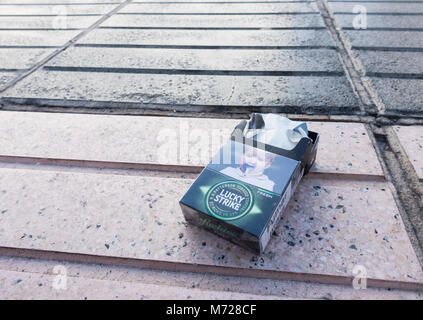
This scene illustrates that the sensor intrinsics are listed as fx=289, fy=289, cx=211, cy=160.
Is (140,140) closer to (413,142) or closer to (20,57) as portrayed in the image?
(413,142)

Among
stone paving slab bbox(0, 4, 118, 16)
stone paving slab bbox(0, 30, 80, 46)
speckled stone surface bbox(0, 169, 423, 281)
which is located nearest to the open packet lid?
speckled stone surface bbox(0, 169, 423, 281)

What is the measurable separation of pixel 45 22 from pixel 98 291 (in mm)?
2402

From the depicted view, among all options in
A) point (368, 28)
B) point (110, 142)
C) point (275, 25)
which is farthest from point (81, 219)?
point (368, 28)

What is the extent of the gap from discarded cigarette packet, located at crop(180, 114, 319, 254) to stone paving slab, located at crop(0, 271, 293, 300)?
138 mm

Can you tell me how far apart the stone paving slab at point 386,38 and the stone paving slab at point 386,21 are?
Answer: 126mm

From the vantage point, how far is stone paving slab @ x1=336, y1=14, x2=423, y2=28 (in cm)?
191

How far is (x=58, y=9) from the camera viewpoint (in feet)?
8.59

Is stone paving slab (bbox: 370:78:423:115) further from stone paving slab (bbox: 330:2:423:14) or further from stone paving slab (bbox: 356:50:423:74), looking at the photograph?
stone paving slab (bbox: 330:2:423:14)

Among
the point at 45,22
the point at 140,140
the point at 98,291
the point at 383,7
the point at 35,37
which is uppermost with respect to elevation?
the point at 383,7

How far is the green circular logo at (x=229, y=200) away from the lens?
672 millimetres

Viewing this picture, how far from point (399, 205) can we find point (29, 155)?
1.25m

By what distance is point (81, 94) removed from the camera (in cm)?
139

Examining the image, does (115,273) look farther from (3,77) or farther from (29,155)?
(3,77)

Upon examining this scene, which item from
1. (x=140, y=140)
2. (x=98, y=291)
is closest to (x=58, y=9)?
(x=140, y=140)
